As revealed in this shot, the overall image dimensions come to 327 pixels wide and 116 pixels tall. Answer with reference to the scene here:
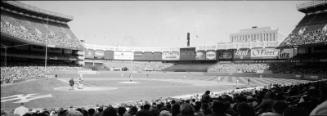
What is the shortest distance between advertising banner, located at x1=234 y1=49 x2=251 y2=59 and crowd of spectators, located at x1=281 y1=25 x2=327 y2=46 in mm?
16025

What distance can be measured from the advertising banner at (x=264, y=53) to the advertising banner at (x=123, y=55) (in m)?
54.0

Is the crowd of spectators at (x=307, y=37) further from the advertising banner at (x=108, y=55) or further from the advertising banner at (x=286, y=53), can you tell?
the advertising banner at (x=108, y=55)

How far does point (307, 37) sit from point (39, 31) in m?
70.1

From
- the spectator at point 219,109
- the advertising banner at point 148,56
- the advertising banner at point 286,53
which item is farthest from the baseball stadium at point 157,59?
→ the spectator at point 219,109

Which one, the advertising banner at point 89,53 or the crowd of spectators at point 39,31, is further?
the advertising banner at point 89,53

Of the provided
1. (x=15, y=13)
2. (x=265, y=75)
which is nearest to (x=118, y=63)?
(x=15, y=13)

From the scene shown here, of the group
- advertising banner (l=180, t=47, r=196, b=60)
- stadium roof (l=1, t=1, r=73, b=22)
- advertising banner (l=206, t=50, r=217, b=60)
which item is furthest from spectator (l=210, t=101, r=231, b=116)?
advertising banner (l=180, t=47, r=196, b=60)

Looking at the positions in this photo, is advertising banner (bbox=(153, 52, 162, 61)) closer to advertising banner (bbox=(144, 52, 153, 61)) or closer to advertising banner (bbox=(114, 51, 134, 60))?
advertising banner (bbox=(144, 52, 153, 61))

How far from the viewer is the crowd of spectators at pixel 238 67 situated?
6825cm

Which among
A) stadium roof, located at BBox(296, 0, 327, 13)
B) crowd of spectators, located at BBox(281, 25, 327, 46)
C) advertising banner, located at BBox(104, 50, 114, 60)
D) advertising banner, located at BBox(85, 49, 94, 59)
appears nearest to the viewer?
crowd of spectators, located at BBox(281, 25, 327, 46)

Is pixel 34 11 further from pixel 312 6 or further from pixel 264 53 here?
pixel 312 6

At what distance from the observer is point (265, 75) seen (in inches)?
2296

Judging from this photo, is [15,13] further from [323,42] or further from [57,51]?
[323,42]

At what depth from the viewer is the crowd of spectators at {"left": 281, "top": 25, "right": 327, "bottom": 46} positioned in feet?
175
